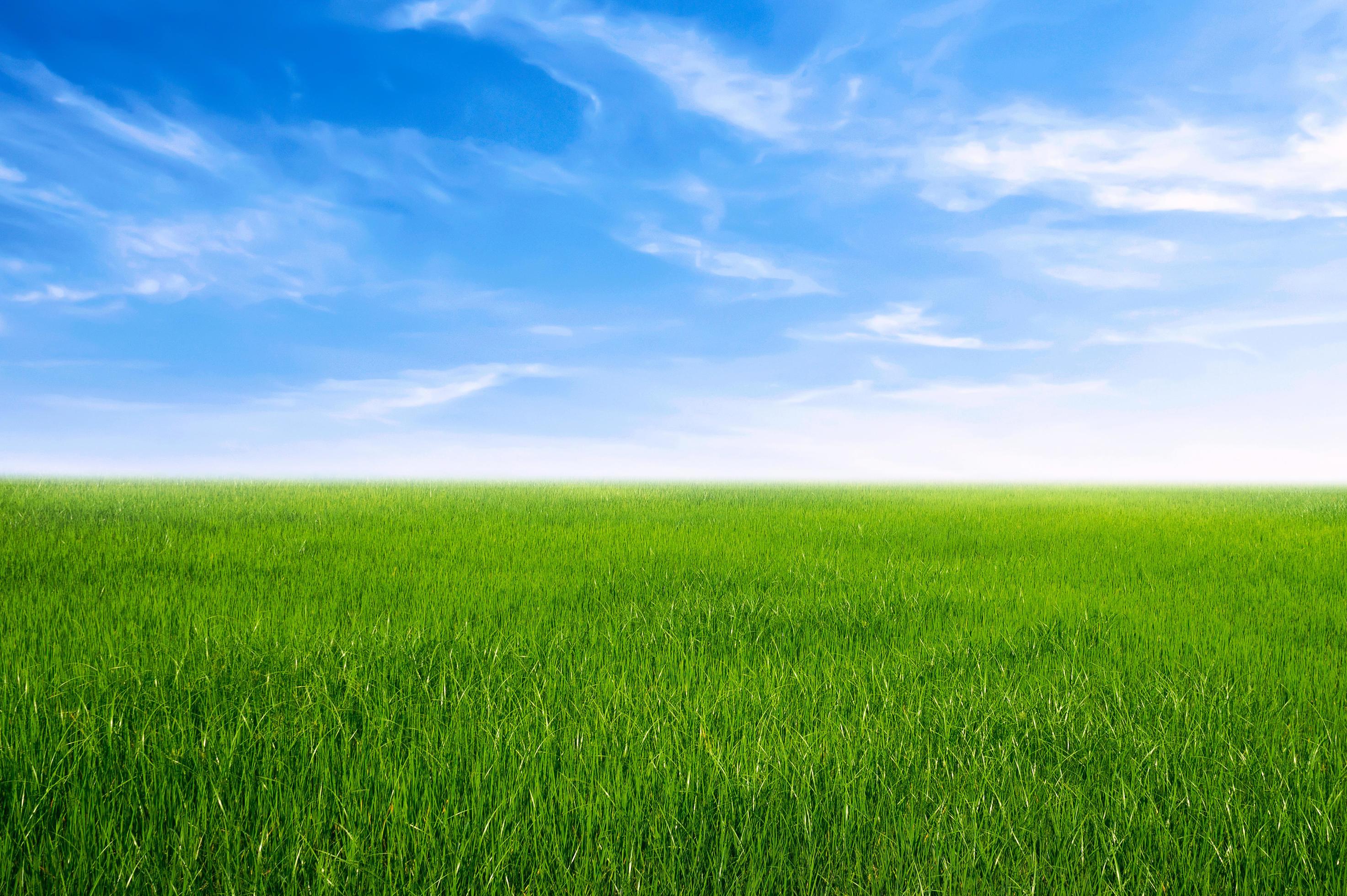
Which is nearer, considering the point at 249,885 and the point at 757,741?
the point at 249,885

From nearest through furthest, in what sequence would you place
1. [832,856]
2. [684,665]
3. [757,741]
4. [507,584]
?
[832,856] < [757,741] < [684,665] < [507,584]

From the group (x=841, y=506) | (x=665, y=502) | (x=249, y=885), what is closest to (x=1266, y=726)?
(x=249, y=885)

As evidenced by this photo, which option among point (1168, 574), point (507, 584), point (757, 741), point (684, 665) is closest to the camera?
point (757, 741)

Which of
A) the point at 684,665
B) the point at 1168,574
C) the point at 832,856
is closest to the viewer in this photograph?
the point at 832,856

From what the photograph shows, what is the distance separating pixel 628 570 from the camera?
24.2ft

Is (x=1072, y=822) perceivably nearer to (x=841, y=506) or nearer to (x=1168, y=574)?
(x=1168, y=574)

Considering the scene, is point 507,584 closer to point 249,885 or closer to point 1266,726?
point 249,885

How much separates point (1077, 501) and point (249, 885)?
2441 cm

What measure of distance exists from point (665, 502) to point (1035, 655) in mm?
13998

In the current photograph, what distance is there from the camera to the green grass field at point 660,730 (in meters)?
2.36

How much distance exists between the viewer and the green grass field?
2.36 m

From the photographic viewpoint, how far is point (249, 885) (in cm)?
221

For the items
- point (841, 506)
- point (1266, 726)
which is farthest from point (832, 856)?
point (841, 506)

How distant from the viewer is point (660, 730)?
325cm
